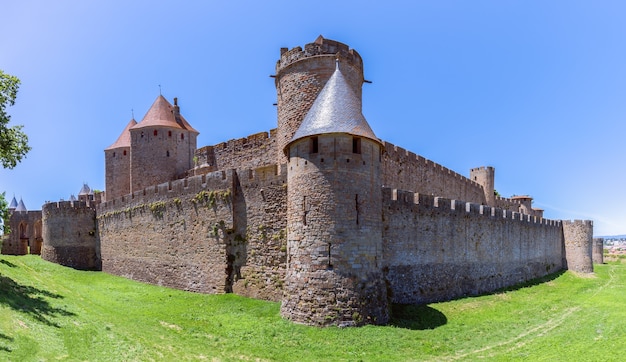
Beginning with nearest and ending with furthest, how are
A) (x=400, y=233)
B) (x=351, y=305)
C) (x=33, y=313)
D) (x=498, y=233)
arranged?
(x=33, y=313)
(x=351, y=305)
(x=400, y=233)
(x=498, y=233)

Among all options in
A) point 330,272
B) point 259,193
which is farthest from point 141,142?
point 330,272

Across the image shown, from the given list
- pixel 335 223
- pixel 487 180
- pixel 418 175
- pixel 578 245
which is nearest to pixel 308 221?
pixel 335 223

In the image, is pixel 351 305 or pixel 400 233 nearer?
pixel 351 305

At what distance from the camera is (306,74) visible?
20.5 metres

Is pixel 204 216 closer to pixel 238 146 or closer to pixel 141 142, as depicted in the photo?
pixel 238 146

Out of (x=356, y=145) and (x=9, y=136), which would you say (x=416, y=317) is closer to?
(x=356, y=145)

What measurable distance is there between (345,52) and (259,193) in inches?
303

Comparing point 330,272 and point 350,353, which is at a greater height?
point 330,272

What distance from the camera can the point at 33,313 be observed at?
14008mm

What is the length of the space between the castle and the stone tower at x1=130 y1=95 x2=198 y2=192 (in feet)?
0.27

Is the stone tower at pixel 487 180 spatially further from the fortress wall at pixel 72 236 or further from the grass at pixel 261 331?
the fortress wall at pixel 72 236

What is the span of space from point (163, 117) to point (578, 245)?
34759 millimetres

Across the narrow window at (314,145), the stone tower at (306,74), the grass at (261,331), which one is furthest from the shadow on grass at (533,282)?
the narrow window at (314,145)

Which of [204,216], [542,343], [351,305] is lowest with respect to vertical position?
[542,343]
